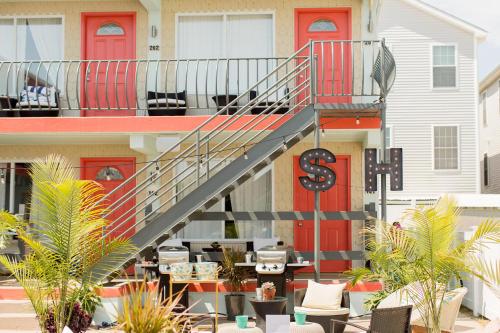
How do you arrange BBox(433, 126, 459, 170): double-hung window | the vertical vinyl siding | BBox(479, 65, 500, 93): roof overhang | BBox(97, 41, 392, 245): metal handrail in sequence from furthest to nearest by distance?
BBox(479, 65, 500, 93): roof overhang < BBox(433, 126, 459, 170): double-hung window < the vertical vinyl siding < BBox(97, 41, 392, 245): metal handrail

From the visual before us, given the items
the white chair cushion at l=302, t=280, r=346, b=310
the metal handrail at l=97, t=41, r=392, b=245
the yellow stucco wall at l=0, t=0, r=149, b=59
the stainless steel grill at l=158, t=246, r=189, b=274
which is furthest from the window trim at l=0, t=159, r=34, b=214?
the white chair cushion at l=302, t=280, r=346, b=310

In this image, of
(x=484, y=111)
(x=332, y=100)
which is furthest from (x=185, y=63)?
(x=484, y=111)

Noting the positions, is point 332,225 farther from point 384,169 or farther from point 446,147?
point 446,147

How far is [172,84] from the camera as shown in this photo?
1460cm

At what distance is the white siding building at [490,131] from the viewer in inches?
1011

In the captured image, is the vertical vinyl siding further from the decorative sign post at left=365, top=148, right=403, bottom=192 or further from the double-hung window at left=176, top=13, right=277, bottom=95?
the decorative sign post at left=365, top=148, right=403, bottom=192

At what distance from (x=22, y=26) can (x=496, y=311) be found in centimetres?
1035

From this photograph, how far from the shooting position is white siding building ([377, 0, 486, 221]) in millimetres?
22750

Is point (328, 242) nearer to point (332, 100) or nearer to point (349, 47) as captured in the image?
point (332, 100)

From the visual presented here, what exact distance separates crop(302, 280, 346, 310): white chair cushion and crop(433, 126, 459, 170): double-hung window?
13.0m

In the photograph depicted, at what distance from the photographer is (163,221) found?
453 inches

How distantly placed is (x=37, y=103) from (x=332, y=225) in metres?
5.99

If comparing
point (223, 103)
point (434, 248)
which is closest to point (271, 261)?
point (434, 248)

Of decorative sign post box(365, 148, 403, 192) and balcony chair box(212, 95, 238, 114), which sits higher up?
balcony chair box(212, 95, 238, 114)
